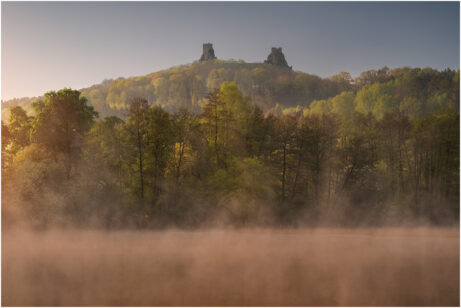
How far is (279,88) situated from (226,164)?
2265 centimetres

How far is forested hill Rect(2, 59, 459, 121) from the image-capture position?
45.1m

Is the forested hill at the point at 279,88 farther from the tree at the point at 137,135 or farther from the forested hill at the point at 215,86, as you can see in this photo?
the tree at the point at 137,135

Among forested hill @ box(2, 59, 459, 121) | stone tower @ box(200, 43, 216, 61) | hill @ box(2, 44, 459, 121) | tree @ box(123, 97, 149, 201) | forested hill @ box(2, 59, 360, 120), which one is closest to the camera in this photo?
tree @ box(123, 97, 149, 201)

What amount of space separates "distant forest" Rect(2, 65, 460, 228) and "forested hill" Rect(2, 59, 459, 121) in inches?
49.4

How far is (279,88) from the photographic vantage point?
2229 inches

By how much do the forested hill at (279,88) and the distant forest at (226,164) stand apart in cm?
126

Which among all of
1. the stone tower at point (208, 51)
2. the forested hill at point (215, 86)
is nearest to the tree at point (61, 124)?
the forested hill at point (215, 86)

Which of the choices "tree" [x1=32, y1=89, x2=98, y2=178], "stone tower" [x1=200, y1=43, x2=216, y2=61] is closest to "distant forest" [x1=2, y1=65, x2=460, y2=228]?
"tree" [x1=32, y1=89, x2=98, y2=178]

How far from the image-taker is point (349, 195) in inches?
1486

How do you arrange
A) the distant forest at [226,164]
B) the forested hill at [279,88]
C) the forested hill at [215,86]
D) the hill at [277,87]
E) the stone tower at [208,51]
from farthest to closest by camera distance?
the forested hill at [215,86], the stone tower at [208,51], the hill at [277,87], the forested hill at [279,88], the distant forest at [226,164]

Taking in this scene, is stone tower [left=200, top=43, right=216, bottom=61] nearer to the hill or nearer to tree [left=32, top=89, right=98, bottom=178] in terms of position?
the hill

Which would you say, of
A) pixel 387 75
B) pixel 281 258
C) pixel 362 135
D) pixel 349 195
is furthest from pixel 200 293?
pixel 387 75

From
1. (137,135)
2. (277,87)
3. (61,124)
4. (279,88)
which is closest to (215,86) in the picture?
(277,87)

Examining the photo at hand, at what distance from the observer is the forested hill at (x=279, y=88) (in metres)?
45.1
